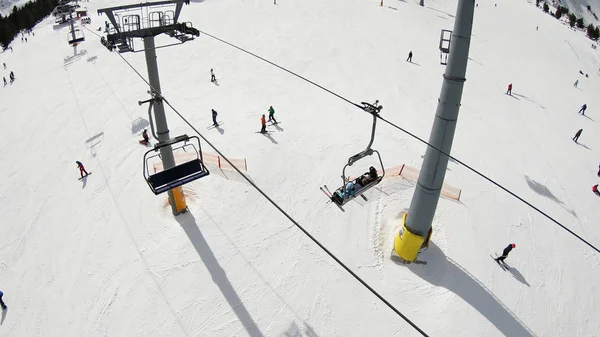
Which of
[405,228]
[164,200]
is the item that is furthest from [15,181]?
[405,228]

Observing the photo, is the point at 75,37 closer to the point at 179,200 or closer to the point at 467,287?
the point at 179,200

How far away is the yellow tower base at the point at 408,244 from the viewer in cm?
945

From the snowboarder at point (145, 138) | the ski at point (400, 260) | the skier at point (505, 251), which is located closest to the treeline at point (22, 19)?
the snowboarder at point (145, 138)

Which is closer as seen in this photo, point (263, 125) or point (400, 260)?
point (400, 260)

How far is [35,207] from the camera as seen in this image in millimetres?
12984

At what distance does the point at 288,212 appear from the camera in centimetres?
1152

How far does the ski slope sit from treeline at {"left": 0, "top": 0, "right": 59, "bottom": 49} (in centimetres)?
2847

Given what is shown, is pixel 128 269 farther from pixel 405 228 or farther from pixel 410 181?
pixel 410 181

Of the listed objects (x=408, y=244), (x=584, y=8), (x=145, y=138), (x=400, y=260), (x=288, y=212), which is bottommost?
(x=400, y=260)

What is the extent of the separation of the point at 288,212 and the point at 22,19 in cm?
6015

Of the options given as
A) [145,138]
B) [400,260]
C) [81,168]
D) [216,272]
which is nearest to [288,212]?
[216,272]

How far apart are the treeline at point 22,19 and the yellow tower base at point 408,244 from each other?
5307cm

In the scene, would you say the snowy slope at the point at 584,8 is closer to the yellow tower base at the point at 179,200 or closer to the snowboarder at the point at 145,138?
the snowboarder at the point at 145,138

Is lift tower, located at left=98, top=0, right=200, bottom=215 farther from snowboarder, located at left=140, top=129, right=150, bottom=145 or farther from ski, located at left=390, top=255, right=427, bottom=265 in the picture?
ski, located at left=390, top=255, right=427, bottom=265
